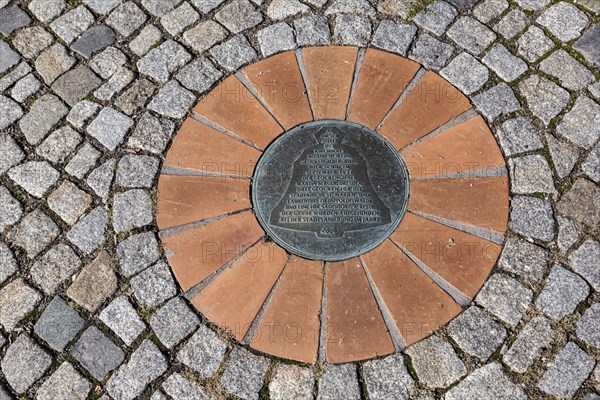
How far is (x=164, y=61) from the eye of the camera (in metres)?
3.39

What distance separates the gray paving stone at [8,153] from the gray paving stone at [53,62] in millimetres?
412

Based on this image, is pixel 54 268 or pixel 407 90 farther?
pixel 407 90

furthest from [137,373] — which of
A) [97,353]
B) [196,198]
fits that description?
[196,198]

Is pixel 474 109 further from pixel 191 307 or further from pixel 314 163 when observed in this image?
pixel 191 307

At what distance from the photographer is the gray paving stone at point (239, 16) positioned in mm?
3482

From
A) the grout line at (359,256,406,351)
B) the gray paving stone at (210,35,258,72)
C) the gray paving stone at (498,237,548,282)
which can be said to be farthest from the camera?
the gray paving stone at (210,35,258,72)

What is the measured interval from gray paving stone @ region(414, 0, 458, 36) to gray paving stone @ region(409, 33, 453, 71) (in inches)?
2.9

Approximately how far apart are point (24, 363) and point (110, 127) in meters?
1.30

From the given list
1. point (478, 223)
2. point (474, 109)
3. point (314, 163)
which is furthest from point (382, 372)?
point (474, 109)

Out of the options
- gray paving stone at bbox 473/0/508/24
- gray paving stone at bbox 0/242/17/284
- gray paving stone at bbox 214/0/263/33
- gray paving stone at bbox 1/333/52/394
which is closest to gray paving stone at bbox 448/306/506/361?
gray paving stone at bbox 473/0/508/24

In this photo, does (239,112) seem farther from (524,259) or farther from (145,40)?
(524,259)

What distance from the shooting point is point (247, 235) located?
2.96 meters

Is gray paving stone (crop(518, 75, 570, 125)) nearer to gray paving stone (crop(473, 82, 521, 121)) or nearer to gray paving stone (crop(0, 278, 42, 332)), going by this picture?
gray paving stone (crop(473, 82, 521, 121))

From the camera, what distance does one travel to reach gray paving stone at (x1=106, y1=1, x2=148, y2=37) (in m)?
3.50
